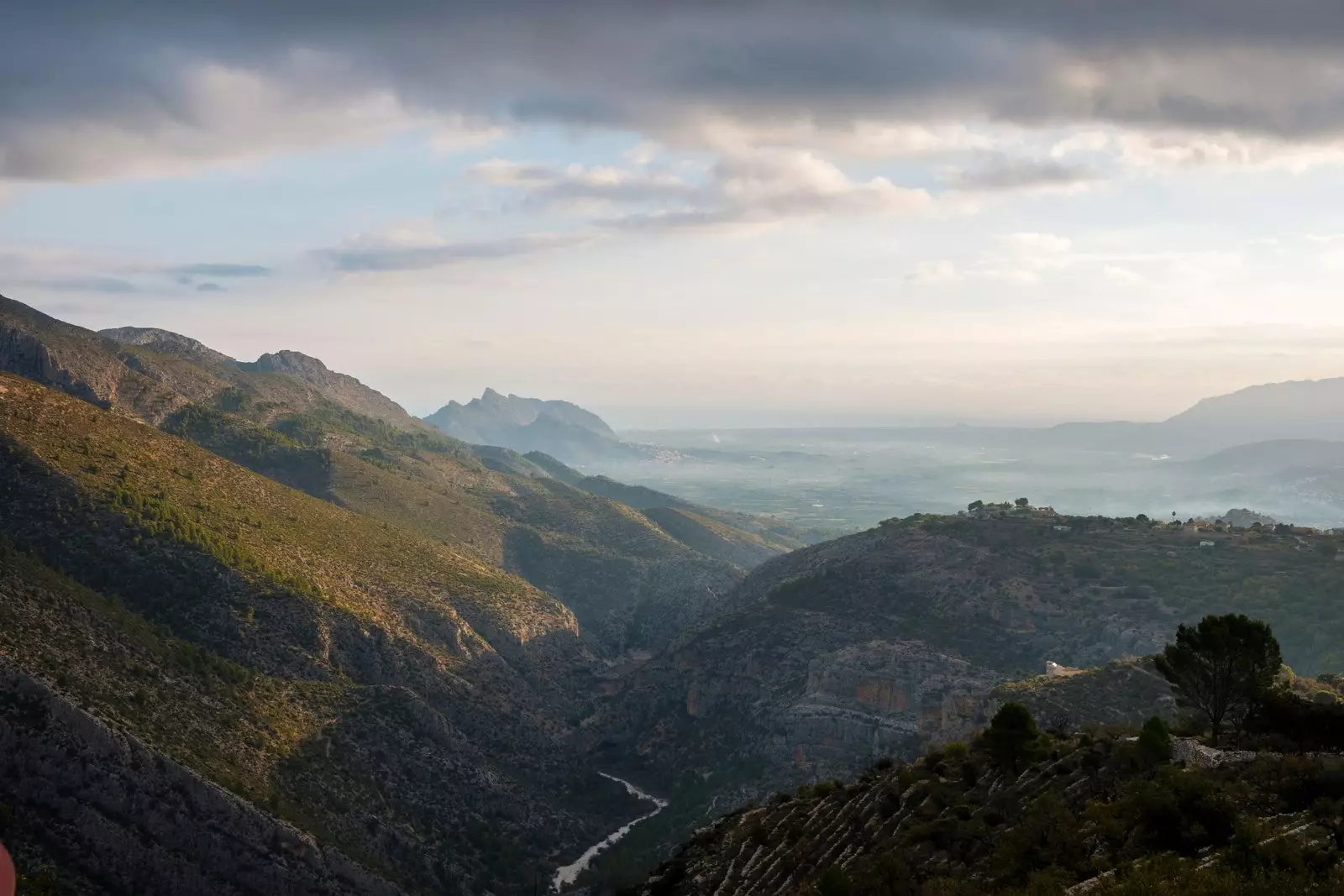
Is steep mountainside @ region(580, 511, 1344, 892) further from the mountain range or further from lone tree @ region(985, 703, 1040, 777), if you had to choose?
lone tree @ region(985, 703, 1040, 777)

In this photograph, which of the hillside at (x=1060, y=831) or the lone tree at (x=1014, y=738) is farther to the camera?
the lone tree at (x=1014, y=738)

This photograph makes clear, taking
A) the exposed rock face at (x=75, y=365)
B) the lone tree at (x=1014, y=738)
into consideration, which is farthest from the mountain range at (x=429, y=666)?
the lone tree at (x=1014, y=738)

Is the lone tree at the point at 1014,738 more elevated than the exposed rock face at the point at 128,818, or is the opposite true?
the lone tree at the point at 1014,738

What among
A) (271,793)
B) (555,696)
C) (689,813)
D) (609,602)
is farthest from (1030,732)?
(609,602)

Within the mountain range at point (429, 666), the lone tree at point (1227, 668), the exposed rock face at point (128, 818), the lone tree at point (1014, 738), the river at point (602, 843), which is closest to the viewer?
the lone tree at point (1227, 668)

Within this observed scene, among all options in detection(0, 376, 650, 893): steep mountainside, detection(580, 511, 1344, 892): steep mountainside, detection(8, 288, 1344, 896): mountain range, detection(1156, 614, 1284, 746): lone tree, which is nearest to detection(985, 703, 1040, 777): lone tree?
detection(1156, 614, 1284, 746): lone tree

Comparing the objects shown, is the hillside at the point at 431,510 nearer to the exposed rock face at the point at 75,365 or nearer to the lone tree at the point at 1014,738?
the exposed rock face at the point at 75,365

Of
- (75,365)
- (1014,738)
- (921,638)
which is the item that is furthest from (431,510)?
(1014,738)

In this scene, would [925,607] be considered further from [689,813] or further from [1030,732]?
[1030,732]
